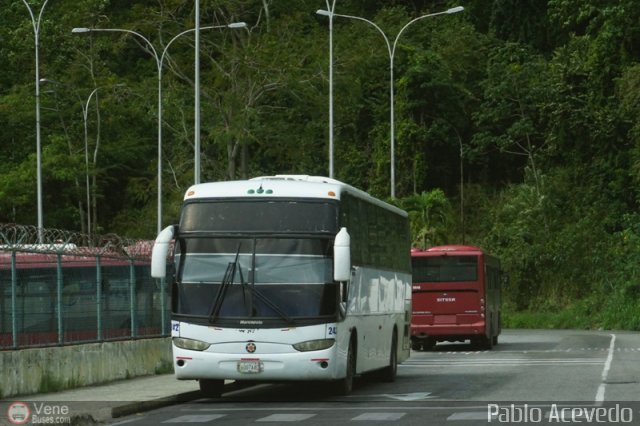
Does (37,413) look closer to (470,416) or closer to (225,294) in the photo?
(225,294)

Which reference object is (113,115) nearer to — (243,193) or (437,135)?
(437,135)

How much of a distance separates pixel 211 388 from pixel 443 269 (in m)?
21.1

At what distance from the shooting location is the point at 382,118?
76.4 m

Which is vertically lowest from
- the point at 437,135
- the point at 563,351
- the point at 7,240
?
the point at 563,351

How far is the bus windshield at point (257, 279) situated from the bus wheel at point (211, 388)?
4.91ft

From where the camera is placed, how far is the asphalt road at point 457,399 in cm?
1891

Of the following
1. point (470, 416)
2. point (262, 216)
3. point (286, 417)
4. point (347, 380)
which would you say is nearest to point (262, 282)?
point (262, 216)

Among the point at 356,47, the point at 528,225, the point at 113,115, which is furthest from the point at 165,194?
the point at 528,225

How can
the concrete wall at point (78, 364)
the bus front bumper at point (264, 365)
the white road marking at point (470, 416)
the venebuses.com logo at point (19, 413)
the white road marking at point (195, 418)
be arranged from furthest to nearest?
the concrete wall at point (78, 364), the bus front bumper at point (264, 365), the white road marking at point (195, 418), the white road marking at point (470, 416), the venebuses.com logo at point (19, 413)

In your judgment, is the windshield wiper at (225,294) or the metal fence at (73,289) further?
the metal fence at (73,289)

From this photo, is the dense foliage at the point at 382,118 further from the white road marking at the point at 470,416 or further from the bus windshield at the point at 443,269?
the white road marking at the point at 470,416

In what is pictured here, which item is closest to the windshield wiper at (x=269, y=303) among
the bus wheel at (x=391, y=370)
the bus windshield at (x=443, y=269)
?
the bus wheel at (x=391, y=370)

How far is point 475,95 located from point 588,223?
1053 cm

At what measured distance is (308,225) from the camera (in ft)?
73.7
